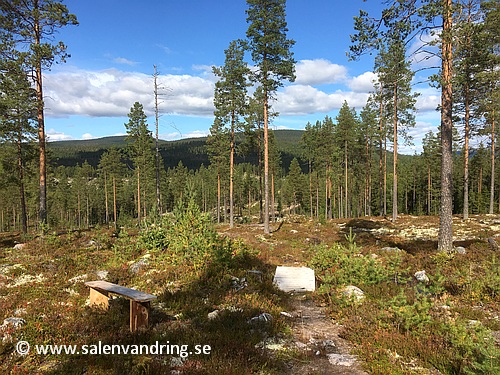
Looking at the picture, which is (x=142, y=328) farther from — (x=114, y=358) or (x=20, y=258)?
(x=20, y=258)

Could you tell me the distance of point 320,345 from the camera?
6.11m

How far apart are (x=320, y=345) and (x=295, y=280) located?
424 centimetres

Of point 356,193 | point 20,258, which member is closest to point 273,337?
point 20,258

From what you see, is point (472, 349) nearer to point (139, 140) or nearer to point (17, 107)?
point (17, 107)

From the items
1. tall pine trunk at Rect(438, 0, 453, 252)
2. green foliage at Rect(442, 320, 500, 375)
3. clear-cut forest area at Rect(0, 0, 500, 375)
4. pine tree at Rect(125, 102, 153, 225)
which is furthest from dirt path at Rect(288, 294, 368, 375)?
pine tree at Rect(125, 102, 153, 225)

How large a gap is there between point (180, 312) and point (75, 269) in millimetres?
5874

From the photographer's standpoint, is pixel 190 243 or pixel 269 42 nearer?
pixel 190 243

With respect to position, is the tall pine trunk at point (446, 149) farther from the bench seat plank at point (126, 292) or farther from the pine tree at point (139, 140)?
the pine tree at point (139, 140)

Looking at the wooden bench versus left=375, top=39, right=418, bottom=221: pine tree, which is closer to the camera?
the wooden bench

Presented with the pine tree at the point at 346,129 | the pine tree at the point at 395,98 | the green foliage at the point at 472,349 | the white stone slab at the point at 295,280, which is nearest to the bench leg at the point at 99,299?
the white stone slab at the point at 295,280

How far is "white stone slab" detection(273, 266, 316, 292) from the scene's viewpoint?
9922 millimetres

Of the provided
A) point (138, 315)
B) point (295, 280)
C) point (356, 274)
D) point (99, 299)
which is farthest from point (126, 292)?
point (356, 274)

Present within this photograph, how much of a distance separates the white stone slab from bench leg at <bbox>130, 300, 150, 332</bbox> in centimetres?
467

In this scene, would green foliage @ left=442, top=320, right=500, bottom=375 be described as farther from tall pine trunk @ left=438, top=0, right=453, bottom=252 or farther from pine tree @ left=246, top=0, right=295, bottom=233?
pine tree @ left=246, top=0, right=295, bottom=233
